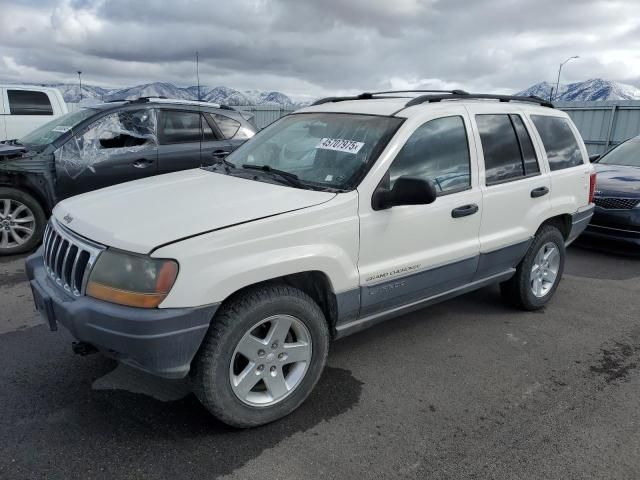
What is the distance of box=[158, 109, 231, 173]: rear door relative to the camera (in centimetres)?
642

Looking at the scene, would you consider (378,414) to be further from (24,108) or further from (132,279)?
(24,108)

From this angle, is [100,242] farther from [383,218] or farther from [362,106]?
[362,106]

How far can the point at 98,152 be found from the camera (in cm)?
609

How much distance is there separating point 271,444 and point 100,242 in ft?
4.49

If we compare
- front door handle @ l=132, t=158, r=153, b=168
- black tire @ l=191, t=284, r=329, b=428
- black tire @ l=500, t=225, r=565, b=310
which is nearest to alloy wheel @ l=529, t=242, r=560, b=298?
black tire @ l=500, t=225, r=565, b=310

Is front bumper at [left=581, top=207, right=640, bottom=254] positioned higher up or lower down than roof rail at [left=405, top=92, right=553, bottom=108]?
lower down

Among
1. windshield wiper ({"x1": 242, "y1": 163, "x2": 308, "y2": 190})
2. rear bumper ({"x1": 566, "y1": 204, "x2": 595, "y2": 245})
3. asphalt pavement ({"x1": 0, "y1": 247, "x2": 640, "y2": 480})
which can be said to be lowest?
asphalt pavement ({"x1": 0, "y1": 247, "x2": 640, "y2": 480})

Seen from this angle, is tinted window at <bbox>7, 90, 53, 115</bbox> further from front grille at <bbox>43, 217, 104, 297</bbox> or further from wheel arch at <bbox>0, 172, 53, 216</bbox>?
front grille at <bbox>43, 217, 104, 297</bbox>

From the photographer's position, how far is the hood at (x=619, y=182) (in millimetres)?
6496

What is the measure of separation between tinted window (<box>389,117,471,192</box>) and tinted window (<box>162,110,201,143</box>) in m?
4.03

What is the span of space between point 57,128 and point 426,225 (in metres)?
5.17

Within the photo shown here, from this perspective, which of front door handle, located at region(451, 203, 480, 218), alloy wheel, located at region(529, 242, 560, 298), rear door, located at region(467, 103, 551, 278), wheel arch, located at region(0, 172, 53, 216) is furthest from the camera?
wheel arch, located at region(0, 172, 53, 216)

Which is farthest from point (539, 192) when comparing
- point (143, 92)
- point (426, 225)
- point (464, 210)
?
point (143, 92)

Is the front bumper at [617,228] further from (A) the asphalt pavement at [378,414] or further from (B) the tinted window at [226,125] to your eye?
(B) the tinted window at [226,125]
